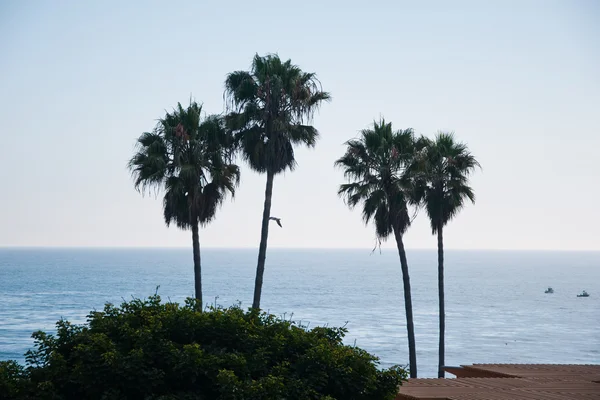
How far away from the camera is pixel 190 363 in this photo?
13.0m

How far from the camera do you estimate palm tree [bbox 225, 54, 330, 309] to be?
31453 millimetres

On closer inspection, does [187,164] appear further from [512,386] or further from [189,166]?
[512,386]

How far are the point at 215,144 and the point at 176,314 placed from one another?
18.0 metres

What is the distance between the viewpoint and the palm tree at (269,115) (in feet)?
103

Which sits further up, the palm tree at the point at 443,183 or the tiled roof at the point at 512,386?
the palm tree at the point at 443,183

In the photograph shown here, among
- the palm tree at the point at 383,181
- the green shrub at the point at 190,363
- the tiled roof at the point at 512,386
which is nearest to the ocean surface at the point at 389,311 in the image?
the palm tree at the point at 383,181

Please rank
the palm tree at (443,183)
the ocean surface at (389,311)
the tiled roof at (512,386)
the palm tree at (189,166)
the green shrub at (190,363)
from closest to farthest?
1. the green shrub at (190,363)
2. the tiled roof at (512,386)
3. the palm tree at (189,166)
4. the palm tree at (443,183)
5. the ocean surface at (389,311)

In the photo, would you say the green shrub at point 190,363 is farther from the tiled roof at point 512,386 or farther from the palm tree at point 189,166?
the palm tree at point 189,166

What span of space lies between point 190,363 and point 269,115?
1984 cm

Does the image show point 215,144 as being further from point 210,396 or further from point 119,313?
point 210,396

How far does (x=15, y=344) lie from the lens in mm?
77438

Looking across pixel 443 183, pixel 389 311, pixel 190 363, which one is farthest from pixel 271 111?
pixel 389 311

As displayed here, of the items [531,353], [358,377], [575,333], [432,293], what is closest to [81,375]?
[358,377]

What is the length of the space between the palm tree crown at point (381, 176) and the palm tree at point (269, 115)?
3.95 metres
